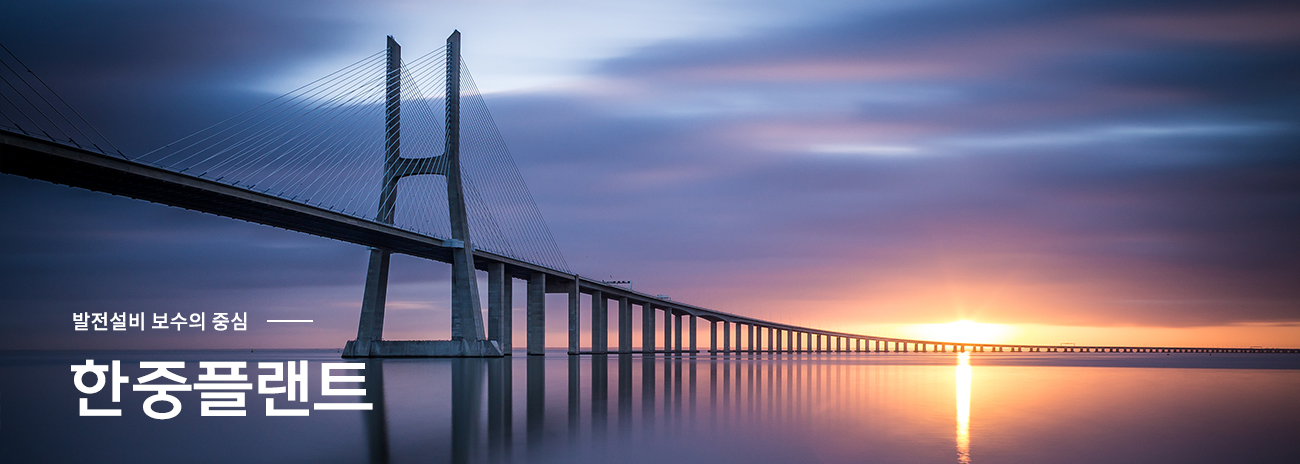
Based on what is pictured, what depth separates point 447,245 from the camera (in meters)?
65.6

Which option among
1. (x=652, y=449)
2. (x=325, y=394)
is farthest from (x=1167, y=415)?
(x=325, y=394)

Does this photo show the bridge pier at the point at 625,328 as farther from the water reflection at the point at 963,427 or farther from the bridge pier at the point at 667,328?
the water reflection at the point at 963,427

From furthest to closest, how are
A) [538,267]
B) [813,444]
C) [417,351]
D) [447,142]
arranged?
1. [538,267]
2. [417,351]
3. [447,142]
4. [813,444]

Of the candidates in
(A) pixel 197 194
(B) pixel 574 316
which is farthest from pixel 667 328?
(A) pixel 197 194

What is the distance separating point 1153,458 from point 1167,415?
30.4ft

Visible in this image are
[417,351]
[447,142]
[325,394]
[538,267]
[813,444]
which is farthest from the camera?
[538,267]

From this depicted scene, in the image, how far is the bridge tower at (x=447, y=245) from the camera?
216 feet

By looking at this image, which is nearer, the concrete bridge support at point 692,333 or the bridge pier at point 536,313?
the bridge pier at point 536,313

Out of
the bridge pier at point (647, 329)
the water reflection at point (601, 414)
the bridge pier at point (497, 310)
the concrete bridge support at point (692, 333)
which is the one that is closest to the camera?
the water reflection at point (601, 414)

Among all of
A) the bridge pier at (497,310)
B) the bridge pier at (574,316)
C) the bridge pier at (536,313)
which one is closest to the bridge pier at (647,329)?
the bridge pier at (574,316)

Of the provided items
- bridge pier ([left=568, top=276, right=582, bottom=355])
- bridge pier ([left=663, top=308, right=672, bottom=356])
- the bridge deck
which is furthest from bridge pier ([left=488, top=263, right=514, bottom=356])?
bridge pier ([left=663, top=308, right=672, bottom=356])

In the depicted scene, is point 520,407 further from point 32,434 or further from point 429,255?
point 429,255

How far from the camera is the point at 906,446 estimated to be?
15.4m

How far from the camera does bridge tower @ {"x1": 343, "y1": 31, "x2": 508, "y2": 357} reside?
65812mm
